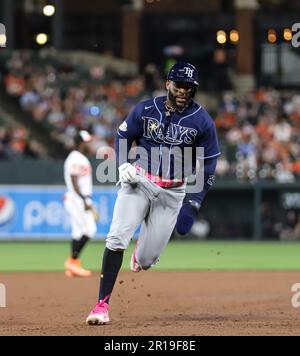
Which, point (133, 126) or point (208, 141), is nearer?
point (133, 126)

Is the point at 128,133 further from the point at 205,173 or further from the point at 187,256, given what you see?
the point at 187,256

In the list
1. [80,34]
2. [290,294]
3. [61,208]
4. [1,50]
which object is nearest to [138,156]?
[290,294]

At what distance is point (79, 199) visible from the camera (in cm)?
1457

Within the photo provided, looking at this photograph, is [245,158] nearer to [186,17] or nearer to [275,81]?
[275,81]

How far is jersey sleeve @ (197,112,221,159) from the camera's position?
8.81 m

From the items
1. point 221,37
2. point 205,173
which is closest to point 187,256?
point 205,173

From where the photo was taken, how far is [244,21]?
1284 inches

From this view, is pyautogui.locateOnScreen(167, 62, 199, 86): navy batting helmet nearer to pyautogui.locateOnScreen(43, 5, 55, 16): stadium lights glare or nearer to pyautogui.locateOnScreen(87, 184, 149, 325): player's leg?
pyautogui.locateOnScreen(87, 184, 149, 325): player's leg

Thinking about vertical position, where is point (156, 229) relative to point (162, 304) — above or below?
above

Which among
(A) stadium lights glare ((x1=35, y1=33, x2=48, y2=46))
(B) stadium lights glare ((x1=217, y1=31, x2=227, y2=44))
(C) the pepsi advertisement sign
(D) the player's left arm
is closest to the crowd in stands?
(A) stadium lights glare ((x1=35, y1=33, x2=48, y2=46))

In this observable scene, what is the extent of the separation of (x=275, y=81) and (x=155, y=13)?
4943 mm

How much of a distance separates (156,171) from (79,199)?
588 cm

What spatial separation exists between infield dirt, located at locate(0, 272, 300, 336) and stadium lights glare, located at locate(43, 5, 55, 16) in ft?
55.1

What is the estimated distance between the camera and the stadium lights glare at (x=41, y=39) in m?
29.3
